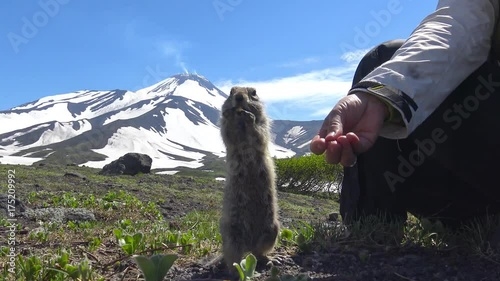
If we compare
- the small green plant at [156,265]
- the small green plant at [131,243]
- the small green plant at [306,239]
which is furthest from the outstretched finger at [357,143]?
the small green plant at [131,243]

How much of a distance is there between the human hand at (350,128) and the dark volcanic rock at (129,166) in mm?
20618

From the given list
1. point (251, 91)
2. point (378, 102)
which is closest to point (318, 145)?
point (378, 102)

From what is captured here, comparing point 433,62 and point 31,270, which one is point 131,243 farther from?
point 433,62

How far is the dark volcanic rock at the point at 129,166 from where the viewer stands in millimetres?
22328

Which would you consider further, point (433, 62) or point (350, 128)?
point (433, 62)

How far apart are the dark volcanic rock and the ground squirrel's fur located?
19.7 metres

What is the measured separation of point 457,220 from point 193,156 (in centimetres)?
16017

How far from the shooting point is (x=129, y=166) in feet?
74.1

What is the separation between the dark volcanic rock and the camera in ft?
73.3

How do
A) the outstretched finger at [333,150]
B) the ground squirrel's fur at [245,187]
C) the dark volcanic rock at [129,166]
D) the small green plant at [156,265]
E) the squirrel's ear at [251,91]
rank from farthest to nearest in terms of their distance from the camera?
the dark volcanic rock at [129,166] < the squirrel's ear at [251,91] < the ground squirrel's fur at [245,187] < the small green plant at [156,265] < the outstretched finger at [333,150]

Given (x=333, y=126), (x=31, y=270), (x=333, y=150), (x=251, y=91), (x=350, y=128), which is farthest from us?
(x=251, y=91)

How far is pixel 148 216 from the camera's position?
7785 mm

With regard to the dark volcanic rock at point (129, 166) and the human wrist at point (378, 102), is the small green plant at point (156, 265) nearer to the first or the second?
the human wrist at point (378, 102)

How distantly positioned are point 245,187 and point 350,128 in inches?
37.4
